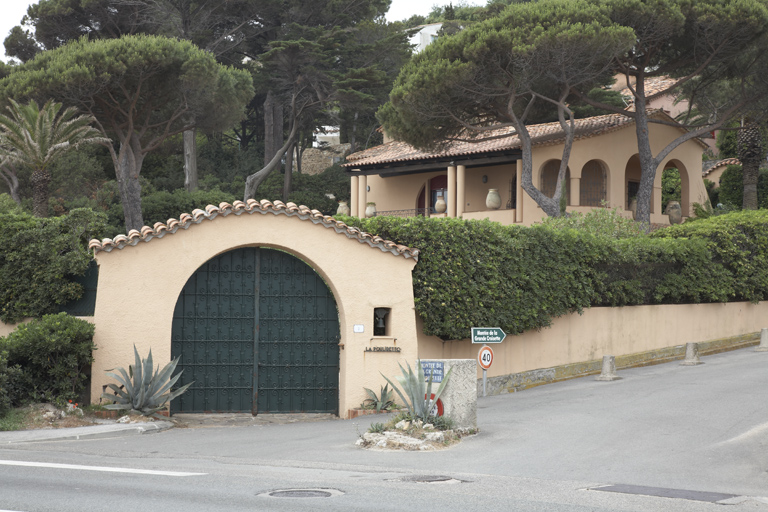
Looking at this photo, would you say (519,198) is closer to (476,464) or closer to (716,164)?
(716,164)

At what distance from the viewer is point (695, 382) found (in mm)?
15258

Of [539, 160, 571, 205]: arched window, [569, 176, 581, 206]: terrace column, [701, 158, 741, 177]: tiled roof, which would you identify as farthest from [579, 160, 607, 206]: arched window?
[701, 158, 741, 177]: tiled roof

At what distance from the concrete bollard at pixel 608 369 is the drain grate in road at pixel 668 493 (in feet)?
29.6

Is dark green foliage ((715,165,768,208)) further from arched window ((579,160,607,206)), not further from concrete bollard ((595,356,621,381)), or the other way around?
concrete bollard ((595,356,621,381))

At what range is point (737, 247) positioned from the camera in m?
21.6

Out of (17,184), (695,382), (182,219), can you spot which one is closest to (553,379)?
(695,382)

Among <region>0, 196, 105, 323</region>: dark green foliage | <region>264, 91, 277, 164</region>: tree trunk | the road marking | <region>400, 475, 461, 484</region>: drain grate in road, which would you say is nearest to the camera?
<region>400, 475, 461, 484</region>: drain grate in road

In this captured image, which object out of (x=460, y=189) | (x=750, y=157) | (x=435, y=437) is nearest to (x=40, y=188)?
(x=460, y=189)

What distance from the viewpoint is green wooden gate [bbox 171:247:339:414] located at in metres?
13.2

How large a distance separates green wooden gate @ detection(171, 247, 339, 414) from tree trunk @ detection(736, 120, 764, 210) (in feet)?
73.2

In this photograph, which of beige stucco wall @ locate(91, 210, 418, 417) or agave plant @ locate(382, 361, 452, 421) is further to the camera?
beige stucco wall @ locate(91, 210, 418, 417)

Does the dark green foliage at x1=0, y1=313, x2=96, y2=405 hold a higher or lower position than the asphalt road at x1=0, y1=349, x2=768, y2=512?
higher

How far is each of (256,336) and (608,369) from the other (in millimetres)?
7785

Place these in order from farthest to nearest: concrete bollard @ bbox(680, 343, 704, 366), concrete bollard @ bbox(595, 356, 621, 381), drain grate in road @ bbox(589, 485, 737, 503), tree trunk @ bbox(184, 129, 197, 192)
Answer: tree trunk @ bbox(184, 129, 197, 192) → concrete bollard @ bbox(680, 343, 704, 366) → concrete bollard @ bbox(595, 356, 621, 381) → drain grate in road @ bbox(589, 485, 737, 503)
